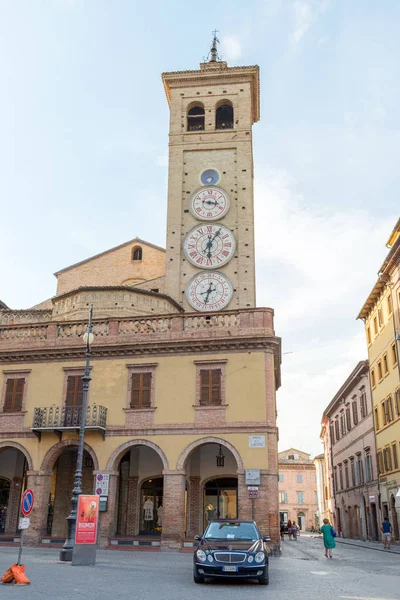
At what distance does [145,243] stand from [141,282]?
324 centimetres

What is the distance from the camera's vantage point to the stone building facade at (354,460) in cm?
3794

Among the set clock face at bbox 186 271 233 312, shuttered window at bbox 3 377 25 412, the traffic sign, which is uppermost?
clock face at bbox 186 271 233 312

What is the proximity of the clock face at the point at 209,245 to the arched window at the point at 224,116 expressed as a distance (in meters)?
8.66

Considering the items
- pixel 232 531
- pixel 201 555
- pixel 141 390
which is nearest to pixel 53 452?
pixel 141 390

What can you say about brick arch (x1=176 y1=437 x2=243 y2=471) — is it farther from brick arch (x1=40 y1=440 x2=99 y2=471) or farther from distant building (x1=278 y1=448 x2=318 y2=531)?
distant building (x1=278 y1=448 x2=318 y2=531)

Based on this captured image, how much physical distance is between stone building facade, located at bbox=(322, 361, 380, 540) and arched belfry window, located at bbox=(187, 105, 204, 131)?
20595 mm

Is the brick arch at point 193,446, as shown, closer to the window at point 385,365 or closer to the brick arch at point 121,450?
the brick arch at point 121,450

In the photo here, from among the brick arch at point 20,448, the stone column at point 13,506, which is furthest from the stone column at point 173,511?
the stone column at point 13,506

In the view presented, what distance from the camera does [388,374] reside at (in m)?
33.9

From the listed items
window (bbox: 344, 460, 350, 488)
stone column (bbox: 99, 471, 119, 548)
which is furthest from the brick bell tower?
window (bbox: 344, 460, 350, 488)

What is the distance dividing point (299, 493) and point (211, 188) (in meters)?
62.4

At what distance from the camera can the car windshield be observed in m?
13.5

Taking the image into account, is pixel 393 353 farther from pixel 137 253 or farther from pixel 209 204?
pixel 137 253

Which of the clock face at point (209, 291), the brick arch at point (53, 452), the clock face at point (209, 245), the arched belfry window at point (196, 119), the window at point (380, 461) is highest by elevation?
the arched belfry window at point (196, 119)
